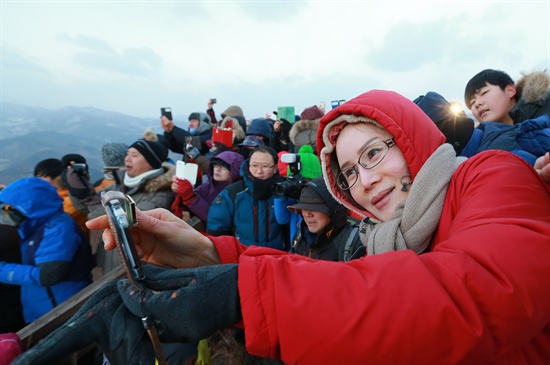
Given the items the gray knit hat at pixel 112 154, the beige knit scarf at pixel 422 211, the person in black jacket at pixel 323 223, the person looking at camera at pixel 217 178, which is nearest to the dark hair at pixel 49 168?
the gray knit hat at pixel 112 154

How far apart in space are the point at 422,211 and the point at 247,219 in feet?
7.92

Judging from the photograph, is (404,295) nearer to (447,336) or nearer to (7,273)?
(447,336)

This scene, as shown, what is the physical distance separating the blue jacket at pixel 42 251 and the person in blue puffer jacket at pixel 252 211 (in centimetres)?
142

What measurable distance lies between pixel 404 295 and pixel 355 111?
3.14 feet

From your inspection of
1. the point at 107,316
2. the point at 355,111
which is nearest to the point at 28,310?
the point at 107,316

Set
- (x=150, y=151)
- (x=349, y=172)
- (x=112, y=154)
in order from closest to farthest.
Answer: (x=349, y=172) → (x=150, y=151) → (x=112, y=154)

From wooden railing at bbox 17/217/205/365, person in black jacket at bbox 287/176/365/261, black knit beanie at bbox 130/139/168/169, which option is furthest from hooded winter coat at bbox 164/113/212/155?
wooden railing at bbox 17/217/205/365

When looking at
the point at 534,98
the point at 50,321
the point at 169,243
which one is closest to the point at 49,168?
the point at 50,321

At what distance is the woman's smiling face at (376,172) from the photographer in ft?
4.06

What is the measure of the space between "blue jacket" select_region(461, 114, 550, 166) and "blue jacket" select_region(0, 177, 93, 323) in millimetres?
3999

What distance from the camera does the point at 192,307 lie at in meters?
0.66

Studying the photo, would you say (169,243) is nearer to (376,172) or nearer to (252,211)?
(376,172)

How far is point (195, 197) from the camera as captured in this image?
3.61 m

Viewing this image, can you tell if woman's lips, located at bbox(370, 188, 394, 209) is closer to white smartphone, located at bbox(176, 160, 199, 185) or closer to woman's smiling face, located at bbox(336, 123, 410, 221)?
woman's smiling face, located at bbox(336, 123, 410, 221)
